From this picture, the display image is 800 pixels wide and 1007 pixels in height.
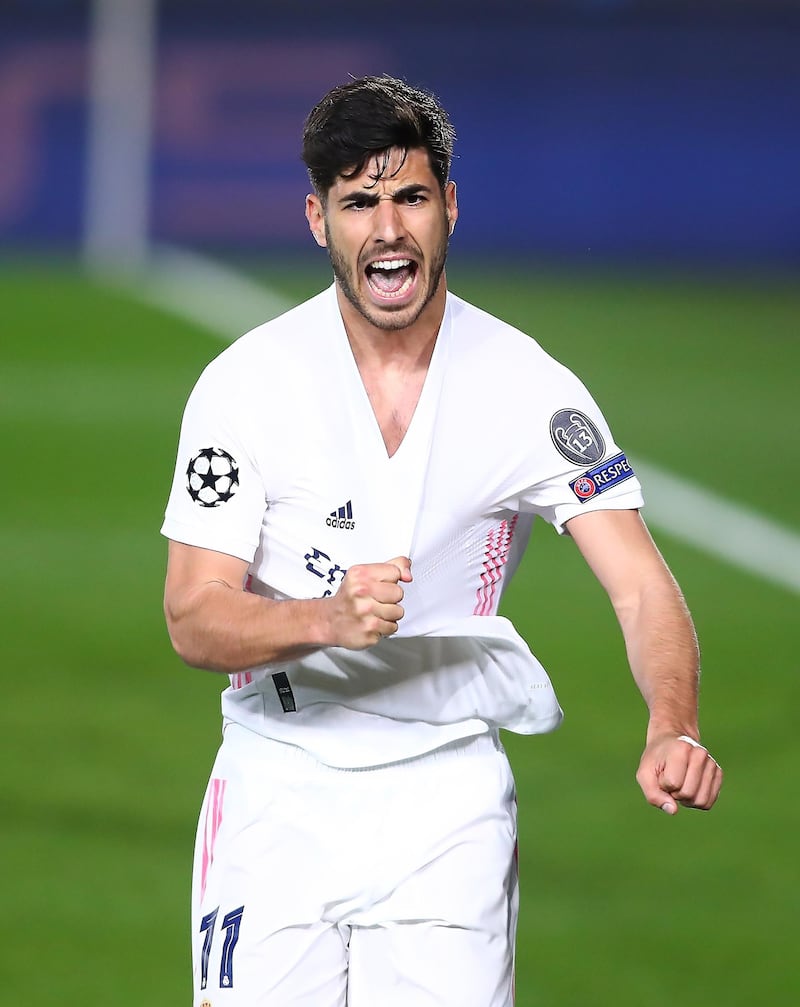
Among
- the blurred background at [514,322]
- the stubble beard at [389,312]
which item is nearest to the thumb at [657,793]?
the stubble beard at [389,312]

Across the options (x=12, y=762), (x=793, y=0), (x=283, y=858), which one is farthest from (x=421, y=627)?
(x=793, y=0)

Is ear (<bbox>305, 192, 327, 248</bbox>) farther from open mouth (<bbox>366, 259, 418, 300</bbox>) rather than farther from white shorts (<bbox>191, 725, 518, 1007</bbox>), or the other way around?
white shorts (<bbox>191, 725, 518, 1007</bbox>)

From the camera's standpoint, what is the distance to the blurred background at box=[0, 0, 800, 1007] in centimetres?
688

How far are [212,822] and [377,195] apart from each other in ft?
4.57

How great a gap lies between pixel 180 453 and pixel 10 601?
6384 mm

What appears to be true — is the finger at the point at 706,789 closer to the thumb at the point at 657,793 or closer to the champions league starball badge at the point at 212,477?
the thumb at the point at 657,793

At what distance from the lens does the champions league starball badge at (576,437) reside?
450cm

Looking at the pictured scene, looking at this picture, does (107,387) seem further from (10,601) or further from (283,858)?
(283,858)

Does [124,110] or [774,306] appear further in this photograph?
[124,110]

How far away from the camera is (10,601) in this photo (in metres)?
10.6

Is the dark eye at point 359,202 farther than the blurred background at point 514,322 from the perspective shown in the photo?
No

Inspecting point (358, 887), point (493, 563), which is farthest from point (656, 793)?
point (493, 563)

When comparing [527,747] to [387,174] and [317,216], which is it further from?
[387,174]

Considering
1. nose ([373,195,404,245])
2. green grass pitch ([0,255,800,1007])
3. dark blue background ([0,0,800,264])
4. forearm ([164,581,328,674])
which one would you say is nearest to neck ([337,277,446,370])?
nose ([373,195,404,245])
